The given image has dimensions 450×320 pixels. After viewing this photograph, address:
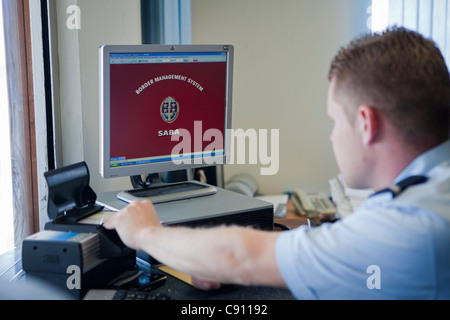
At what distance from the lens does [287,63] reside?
3055 mm

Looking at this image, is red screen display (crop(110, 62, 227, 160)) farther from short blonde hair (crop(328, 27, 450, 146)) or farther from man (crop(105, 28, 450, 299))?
short blonde hair (crop(328, 27, 450, 146))

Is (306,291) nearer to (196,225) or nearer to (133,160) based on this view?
(196,225)

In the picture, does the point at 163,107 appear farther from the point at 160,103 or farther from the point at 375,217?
the point at 375,217

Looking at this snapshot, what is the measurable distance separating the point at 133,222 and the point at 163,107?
16.2 inches

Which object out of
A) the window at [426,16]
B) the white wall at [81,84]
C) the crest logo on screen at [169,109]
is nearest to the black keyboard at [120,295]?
the crest logo on screen at [169,109]

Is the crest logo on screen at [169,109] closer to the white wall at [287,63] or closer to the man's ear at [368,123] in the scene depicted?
the man's ear at [368,123]

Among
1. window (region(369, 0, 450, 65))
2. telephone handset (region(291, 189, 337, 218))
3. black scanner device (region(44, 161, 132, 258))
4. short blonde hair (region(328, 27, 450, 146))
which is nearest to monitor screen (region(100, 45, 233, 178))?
black scanner device (region(44, 161, 132, 258))

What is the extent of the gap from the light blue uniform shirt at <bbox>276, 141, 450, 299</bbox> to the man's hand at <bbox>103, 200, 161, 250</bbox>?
0.34 metres

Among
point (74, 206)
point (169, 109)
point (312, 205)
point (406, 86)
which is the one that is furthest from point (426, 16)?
point (74, 206)

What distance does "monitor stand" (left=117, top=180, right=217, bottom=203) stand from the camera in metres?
1.34

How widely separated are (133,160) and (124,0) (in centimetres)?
87

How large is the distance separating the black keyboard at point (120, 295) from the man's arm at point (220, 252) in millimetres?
107
